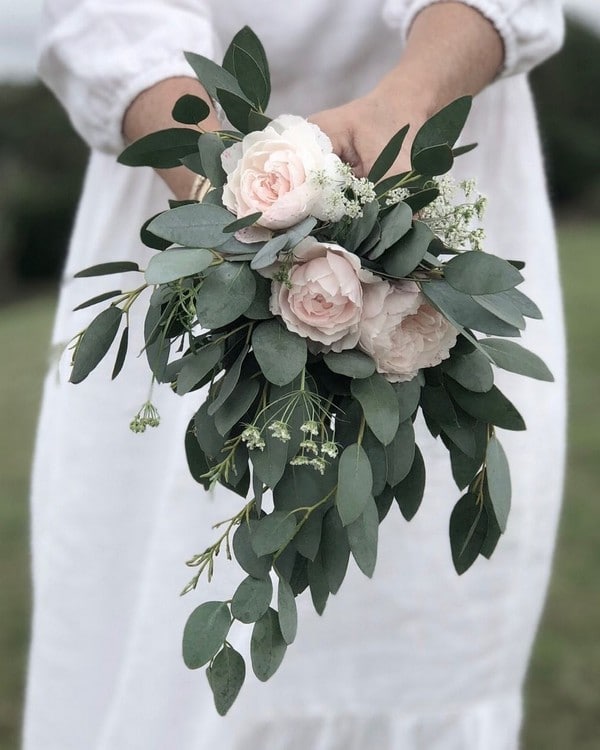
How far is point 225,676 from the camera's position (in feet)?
2.84

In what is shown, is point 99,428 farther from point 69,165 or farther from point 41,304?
point 69,165

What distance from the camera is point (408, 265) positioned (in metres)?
0.82

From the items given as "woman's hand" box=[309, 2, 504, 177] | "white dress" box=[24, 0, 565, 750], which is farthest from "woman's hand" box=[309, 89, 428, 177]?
"white dress" box=[24, 0, 565, 750]

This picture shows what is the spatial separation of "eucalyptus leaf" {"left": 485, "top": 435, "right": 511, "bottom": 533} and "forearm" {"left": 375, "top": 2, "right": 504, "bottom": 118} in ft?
1.20

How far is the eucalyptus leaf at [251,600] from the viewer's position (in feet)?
2.80

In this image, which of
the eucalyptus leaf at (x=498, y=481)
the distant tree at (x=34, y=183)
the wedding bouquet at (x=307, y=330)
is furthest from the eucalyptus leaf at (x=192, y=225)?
the distant tree at (x=34, y=183)

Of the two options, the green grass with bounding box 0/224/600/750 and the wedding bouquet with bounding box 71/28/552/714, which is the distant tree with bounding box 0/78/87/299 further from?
the wedding bouquet with bounding box 71/28/552/714

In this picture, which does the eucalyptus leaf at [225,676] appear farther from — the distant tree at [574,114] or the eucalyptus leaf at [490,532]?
the distant tree at [574,114]

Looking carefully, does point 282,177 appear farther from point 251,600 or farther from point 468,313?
point 251,600

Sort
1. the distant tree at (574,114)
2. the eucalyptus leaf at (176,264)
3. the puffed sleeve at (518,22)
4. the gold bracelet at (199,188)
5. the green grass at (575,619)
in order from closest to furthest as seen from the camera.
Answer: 1. the eucalyptus leaf at (176,264)
2. the gold bracelet at (199,188)
3. the puffed sleeve at (518,22)
4. the green grass at (575,619)
5. the distant tree at (574,114)

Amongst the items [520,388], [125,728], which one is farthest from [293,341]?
[125,728]

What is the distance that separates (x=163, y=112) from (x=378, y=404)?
18.6 inches

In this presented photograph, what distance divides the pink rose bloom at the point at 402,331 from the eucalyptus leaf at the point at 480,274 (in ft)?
0.14

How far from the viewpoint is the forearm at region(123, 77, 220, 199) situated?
3.59ft
